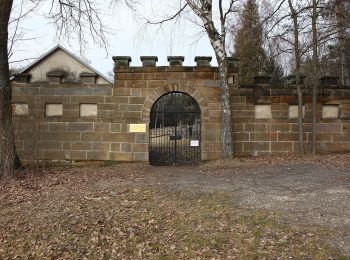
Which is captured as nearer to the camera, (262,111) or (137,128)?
(137,128)

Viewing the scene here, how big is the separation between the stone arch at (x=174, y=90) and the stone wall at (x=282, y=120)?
3.31 feet

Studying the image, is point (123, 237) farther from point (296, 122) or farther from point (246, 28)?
point (246, 28)

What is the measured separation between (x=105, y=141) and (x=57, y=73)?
2.78 meters

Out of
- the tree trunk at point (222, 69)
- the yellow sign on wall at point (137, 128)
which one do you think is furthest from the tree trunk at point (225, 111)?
the yellow sign on wall at point (137, 128)

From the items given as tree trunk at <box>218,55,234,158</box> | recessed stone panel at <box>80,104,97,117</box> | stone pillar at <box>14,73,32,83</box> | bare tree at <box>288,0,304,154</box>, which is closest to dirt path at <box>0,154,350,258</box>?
tree trunk at <box>218,55,234,158</box>

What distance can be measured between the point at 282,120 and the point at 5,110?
8.50 m

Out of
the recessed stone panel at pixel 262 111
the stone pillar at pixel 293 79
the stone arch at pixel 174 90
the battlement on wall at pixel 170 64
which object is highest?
the battlement on wall at pixel 170 64

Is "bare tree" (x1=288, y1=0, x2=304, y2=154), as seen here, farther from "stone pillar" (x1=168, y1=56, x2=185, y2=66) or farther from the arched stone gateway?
"stone pillar" (x1=168, y1=56, x2=185, y2=66)

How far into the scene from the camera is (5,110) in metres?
10.0

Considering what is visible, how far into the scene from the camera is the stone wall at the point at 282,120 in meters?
13.4

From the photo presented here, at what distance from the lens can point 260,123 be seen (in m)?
13.4

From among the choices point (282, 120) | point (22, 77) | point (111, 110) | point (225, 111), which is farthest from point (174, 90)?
point (22, 77)

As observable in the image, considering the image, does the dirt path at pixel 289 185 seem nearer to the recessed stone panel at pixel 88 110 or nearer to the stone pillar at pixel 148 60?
the recessed stone panel at pixel 88 110

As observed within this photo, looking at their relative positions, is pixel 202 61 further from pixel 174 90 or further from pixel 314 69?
pixel 314 69
